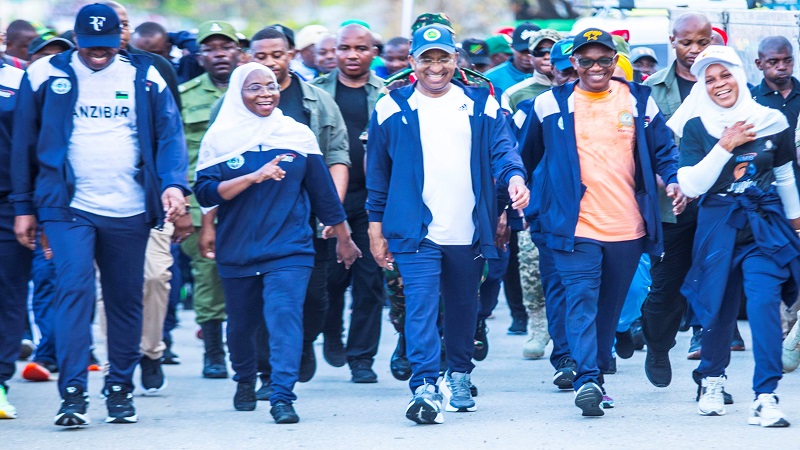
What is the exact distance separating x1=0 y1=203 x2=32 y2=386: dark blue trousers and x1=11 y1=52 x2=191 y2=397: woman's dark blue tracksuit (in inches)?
16.9

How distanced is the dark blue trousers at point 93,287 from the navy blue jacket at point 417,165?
4.74 feet

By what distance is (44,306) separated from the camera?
10.8 meters

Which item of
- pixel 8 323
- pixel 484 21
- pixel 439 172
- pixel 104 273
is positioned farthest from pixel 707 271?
pixel 484 21

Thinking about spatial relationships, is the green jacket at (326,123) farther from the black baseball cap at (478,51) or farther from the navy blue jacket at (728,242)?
the black baseball cap at (478,51)

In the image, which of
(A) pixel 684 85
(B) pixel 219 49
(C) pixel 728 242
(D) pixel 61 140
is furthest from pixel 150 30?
(C) pixel 728 242

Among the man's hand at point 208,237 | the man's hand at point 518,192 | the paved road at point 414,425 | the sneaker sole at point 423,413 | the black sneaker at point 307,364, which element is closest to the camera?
the paved road at point 414,425

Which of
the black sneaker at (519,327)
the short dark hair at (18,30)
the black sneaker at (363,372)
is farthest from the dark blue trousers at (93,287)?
the black sneaker at (519,327)

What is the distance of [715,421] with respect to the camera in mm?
8016

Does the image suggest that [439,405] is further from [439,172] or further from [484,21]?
[484,21]

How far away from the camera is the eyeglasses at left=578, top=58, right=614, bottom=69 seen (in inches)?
327

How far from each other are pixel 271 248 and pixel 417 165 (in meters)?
0.94

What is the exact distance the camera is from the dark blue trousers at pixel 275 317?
8.30 meters

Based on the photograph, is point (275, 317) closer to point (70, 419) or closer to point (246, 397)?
point (246, 397)

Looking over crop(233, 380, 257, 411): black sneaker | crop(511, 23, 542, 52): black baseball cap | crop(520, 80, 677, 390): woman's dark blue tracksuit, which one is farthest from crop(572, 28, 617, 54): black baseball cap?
crop(511, 23, 542, 52): black baseball cap
